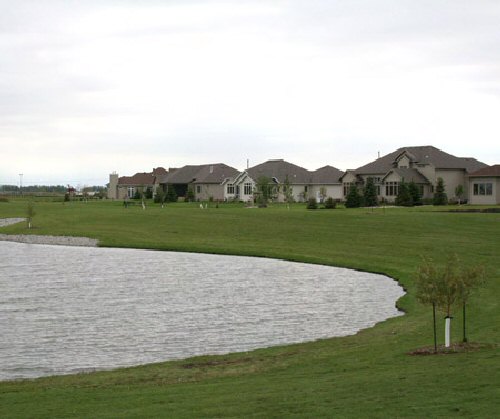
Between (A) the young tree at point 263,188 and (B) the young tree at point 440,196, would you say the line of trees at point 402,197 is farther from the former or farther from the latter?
(A) the young tree at point 263,188

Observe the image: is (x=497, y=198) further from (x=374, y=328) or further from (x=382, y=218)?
(x=374, y=328)

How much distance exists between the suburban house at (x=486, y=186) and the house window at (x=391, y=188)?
11031mm

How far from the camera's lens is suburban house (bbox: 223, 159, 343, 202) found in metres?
110

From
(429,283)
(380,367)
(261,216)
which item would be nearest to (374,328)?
(429,283)

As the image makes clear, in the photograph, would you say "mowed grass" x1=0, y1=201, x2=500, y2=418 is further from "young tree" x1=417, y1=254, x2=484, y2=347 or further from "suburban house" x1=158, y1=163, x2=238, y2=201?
"suburban house" x1=158, y1=163, x2=238, y2=201

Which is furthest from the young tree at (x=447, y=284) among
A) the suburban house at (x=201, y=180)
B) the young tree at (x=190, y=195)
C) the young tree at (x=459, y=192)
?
the young tree at (x=190, y=195)

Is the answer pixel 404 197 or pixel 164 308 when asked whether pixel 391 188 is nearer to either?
pixel 404 197

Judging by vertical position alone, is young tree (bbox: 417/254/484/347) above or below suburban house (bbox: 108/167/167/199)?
below

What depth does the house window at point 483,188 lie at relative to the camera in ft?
269

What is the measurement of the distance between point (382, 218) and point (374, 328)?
40442 millimetres

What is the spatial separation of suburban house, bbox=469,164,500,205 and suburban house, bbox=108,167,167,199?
7298 cm

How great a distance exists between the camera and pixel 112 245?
2301 inches

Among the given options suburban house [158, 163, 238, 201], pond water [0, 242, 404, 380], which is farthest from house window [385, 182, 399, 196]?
pond water [0, 242, 404, 380]

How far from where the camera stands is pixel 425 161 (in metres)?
95.9
